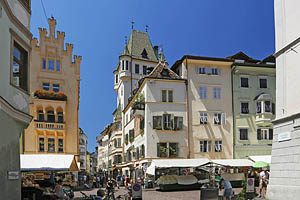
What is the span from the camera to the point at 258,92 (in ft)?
126

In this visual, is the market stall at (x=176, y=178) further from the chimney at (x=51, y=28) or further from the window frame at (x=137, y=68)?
the window frame at (x=137, y=68)

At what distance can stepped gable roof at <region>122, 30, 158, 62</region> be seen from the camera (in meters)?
55.4

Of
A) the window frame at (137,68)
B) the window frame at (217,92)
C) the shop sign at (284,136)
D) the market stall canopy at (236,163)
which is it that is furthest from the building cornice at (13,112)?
the window frame at (137,68)

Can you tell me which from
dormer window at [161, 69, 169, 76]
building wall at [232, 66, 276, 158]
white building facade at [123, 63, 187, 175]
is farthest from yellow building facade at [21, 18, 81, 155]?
building wall at [232, 66, 276, 158]

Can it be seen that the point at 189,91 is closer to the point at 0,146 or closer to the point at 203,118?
the point at 203,118

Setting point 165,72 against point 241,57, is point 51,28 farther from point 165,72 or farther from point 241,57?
point 241,57

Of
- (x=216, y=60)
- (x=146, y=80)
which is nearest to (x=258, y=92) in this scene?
(x=216, y=60)

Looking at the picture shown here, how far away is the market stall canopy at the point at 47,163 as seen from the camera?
19781 mm

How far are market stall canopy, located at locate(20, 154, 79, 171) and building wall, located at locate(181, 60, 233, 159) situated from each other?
17857 millimetres

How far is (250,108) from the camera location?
1496 inches

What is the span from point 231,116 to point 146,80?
34.8 ft

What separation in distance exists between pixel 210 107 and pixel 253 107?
5.24 metres

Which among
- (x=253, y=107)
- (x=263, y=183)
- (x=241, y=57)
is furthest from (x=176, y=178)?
(x=241, y=57)

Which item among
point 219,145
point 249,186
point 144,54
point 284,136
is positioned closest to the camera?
point 284,136
